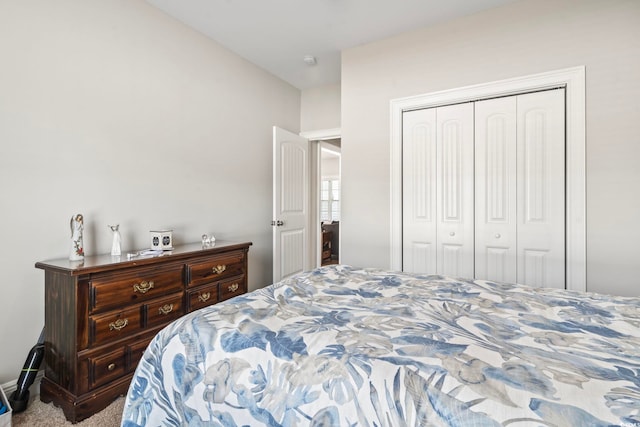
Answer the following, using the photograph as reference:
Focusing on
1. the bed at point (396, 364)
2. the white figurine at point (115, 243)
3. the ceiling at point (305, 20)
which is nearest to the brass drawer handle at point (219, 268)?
the white figurine at point (115, 243)

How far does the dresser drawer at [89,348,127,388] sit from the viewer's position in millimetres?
1716

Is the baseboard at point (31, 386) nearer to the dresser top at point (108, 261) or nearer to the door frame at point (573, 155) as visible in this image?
the dresser top at point (108, 261)

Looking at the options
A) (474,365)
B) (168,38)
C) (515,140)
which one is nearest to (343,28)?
(168,38)

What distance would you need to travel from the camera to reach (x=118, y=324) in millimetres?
A: 1834

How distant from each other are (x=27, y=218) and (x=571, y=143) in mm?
3632

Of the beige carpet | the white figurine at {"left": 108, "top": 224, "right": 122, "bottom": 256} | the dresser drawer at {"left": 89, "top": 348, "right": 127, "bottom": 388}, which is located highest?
the white figurine at {"left": 108, "top": 224, "right": 122, "bottom": 256}

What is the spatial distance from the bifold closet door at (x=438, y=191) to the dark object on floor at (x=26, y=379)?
8.87 ft

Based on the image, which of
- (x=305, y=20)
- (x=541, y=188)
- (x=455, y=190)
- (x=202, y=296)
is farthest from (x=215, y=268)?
(x=541, y=188)

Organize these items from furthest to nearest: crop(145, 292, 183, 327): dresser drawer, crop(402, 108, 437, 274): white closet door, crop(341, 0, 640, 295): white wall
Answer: crop(402, 108, 437, 274): white closet door < crop(341, 0, 640, 295): white wall < crop(145, 292, 183, 327): dresser drawer

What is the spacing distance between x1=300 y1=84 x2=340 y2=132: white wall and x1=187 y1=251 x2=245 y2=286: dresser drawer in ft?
7.39

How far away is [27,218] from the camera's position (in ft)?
6.01

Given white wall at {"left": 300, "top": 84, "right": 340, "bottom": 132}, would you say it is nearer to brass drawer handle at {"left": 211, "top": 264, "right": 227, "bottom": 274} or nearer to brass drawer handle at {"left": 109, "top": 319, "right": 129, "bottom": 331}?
brass drawer handle at {"left": 211, "top": 264, "right": 227, "bottom": 274}

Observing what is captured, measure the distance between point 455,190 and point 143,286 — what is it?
8.27ft

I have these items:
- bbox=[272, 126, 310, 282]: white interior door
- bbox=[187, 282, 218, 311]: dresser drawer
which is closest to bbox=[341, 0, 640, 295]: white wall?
bbox=[272, 126, 310, 282]: white interior door
